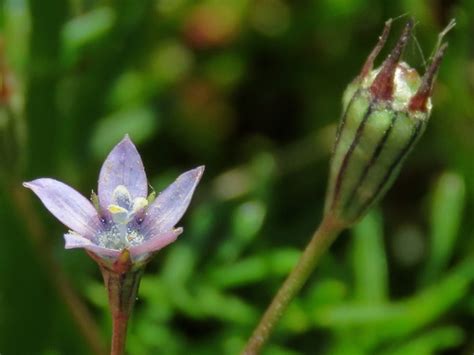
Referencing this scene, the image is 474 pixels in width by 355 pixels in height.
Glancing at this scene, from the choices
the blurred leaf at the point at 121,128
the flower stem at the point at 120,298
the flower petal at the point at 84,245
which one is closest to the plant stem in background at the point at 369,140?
the flower stem at the point at 120,298

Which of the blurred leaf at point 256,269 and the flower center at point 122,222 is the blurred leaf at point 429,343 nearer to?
the blurred leaf at point 256,269

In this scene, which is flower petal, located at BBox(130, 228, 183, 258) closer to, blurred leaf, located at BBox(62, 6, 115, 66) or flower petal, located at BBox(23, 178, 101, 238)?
flower petal, located at BBox(23, 178, 101, 238)

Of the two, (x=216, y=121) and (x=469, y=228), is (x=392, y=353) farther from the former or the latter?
(x=216, y=121)

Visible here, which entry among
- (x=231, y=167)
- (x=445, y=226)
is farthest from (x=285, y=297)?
(x=231, y=167)

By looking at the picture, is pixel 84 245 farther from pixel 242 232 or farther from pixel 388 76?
pixel 242 232

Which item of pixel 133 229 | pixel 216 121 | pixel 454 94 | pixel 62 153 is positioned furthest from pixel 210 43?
pixel 133 229

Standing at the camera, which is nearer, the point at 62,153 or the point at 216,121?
the point at 62,153

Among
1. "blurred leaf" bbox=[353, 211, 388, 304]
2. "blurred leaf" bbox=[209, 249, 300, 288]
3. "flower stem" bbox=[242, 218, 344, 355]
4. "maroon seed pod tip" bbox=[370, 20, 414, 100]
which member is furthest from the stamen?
"blurred leaf" bbox=[353, 211, 388, 304]
